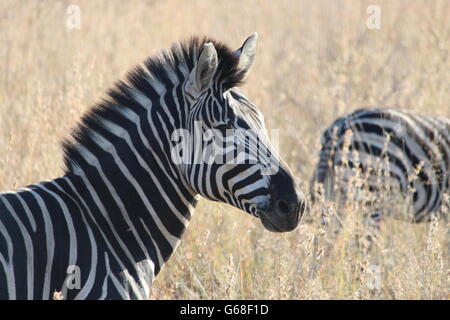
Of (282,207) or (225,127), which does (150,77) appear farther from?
(282,207)

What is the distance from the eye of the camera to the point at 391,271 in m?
5.18

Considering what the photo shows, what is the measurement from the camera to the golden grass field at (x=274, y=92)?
4.59m

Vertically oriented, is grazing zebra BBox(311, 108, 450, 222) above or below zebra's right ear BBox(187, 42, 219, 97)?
below

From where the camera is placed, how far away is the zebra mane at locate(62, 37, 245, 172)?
3643mm

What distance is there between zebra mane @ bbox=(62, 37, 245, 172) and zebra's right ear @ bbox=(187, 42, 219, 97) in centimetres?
7

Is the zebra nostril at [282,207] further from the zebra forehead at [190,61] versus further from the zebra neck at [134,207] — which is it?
the zebra forehead at [190,61]

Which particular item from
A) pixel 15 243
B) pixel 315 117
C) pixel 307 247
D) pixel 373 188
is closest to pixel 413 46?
pixel 315 117

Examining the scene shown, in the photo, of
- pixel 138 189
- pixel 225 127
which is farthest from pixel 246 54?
pixel 138 189

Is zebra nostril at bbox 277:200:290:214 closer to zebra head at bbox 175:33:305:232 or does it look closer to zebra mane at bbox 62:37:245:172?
zebra head at bbox 175:33:305:232

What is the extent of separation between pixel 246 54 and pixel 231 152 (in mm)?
655

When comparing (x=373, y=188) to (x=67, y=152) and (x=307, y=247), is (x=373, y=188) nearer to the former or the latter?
(x=307, y=247)

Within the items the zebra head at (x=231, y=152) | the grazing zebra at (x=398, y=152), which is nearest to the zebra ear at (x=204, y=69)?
the zebra head at (x=231, y=152)

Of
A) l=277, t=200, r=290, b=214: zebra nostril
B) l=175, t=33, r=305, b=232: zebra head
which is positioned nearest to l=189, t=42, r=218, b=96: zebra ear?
l=175, t=33, r=305, b=232: zebra head
